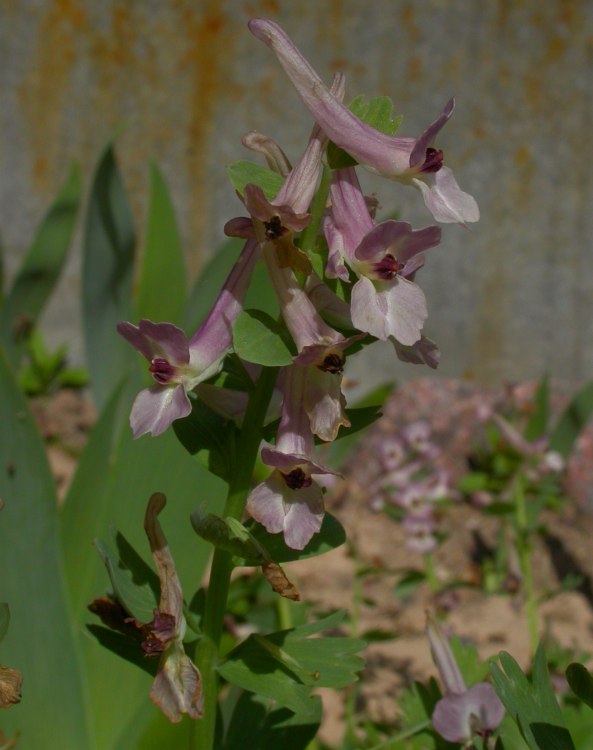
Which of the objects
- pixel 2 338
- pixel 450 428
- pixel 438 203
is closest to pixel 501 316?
pixel 450 428

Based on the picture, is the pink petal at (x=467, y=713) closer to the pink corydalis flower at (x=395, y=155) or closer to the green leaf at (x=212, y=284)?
the pink corydalis flower at (x=395, y=155)

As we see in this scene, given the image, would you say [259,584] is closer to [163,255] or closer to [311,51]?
[163,255]

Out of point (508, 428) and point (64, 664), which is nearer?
point (64, 664)

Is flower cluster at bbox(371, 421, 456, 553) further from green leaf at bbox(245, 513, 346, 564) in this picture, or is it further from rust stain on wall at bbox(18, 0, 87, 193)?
rust stain on wall at bbox(18, 0, 87, 193)

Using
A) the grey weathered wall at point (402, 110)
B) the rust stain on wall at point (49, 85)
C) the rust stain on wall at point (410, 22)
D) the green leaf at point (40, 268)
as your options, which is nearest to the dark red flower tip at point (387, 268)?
the green leaf at point (40, 268)

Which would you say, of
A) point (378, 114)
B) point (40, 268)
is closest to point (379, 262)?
point (378, 114)

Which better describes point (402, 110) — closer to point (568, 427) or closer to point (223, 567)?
point (568, 427)

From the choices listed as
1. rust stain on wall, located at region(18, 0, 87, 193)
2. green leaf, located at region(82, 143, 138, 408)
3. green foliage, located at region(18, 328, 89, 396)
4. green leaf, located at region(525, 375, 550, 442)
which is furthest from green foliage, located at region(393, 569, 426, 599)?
rust stain on wall, located at region(18, 0, 87, 193)
